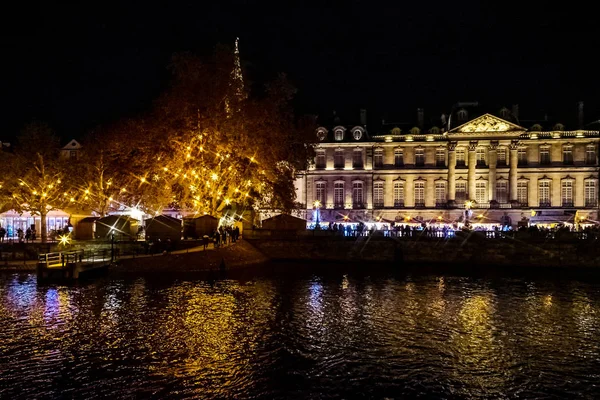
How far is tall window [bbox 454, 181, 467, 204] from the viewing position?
69.1 meters

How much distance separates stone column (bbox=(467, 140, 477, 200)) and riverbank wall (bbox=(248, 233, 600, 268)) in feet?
77.5

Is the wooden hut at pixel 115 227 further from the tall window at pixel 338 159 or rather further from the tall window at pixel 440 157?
the tall window at pixel 440 157

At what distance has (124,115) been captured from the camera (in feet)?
166

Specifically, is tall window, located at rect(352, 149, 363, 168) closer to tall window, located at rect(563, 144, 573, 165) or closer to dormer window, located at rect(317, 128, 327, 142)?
dormer window, located at rect(317, 128, 327, 142)

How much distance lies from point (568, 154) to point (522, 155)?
5347mm

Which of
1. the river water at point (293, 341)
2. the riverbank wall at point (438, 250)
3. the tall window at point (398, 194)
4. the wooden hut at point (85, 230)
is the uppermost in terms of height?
the tall window at point (398, 194)

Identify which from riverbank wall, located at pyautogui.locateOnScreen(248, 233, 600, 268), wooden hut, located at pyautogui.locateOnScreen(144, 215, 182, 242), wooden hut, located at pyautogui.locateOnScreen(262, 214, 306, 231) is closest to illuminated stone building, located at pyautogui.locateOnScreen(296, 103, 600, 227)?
wooden hut, located at pyautogui.locateOnScreen(262, 214, 306, 231)

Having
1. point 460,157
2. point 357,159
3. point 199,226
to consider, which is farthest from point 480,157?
point 199,226

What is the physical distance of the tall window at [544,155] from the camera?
67.7 metres

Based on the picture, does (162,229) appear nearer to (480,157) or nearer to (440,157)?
(440,157)

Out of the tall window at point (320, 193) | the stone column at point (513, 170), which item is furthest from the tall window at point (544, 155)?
the tall window at point (320, 193)

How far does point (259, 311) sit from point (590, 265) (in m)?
31.2

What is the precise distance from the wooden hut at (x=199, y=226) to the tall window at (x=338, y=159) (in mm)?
30255

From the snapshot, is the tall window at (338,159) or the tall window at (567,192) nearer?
the tall window at (567,192)
